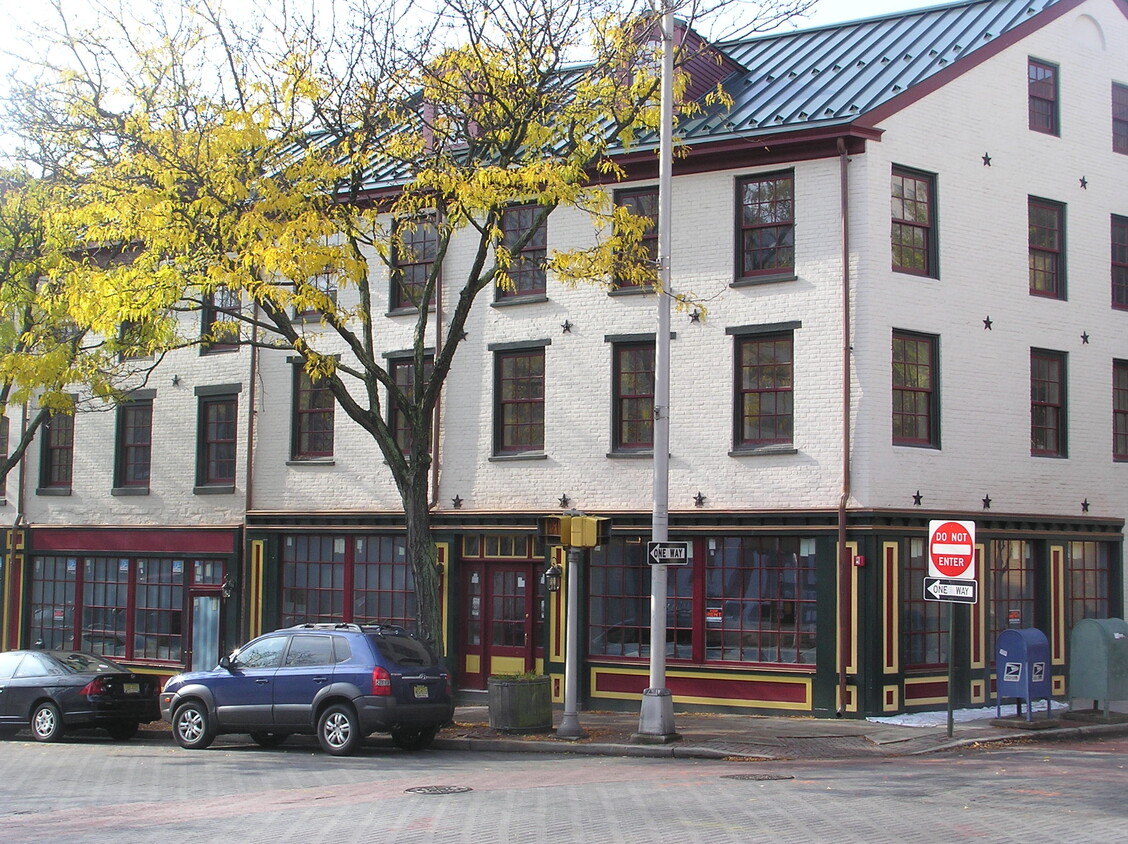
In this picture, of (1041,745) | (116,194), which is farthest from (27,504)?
(1041,745)

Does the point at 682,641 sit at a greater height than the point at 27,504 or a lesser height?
lesser

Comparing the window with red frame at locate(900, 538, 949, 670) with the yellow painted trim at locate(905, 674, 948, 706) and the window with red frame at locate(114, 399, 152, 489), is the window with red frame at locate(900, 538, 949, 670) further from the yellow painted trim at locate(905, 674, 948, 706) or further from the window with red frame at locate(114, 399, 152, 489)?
the window with red frame at locate(114, 399, 152, 489)

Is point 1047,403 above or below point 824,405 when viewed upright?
above

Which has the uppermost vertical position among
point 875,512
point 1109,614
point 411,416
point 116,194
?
point 116,194

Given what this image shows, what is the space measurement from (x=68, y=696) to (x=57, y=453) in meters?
11.2

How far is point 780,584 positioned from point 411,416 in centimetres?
607

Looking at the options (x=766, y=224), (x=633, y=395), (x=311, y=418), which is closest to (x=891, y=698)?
(x=633, y=395)

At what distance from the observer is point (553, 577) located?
69.3 ft

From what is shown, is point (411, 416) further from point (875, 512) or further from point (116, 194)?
point (875, 512)

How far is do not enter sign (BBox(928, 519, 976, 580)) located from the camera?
18.1 metres

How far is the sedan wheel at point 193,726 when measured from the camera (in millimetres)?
19109

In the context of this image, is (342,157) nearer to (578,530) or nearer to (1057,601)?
(578,530)

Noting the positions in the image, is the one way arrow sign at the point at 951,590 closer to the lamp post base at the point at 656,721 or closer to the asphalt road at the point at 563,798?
the asphalt road at the point at 563,798

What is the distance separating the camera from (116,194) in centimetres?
1908
